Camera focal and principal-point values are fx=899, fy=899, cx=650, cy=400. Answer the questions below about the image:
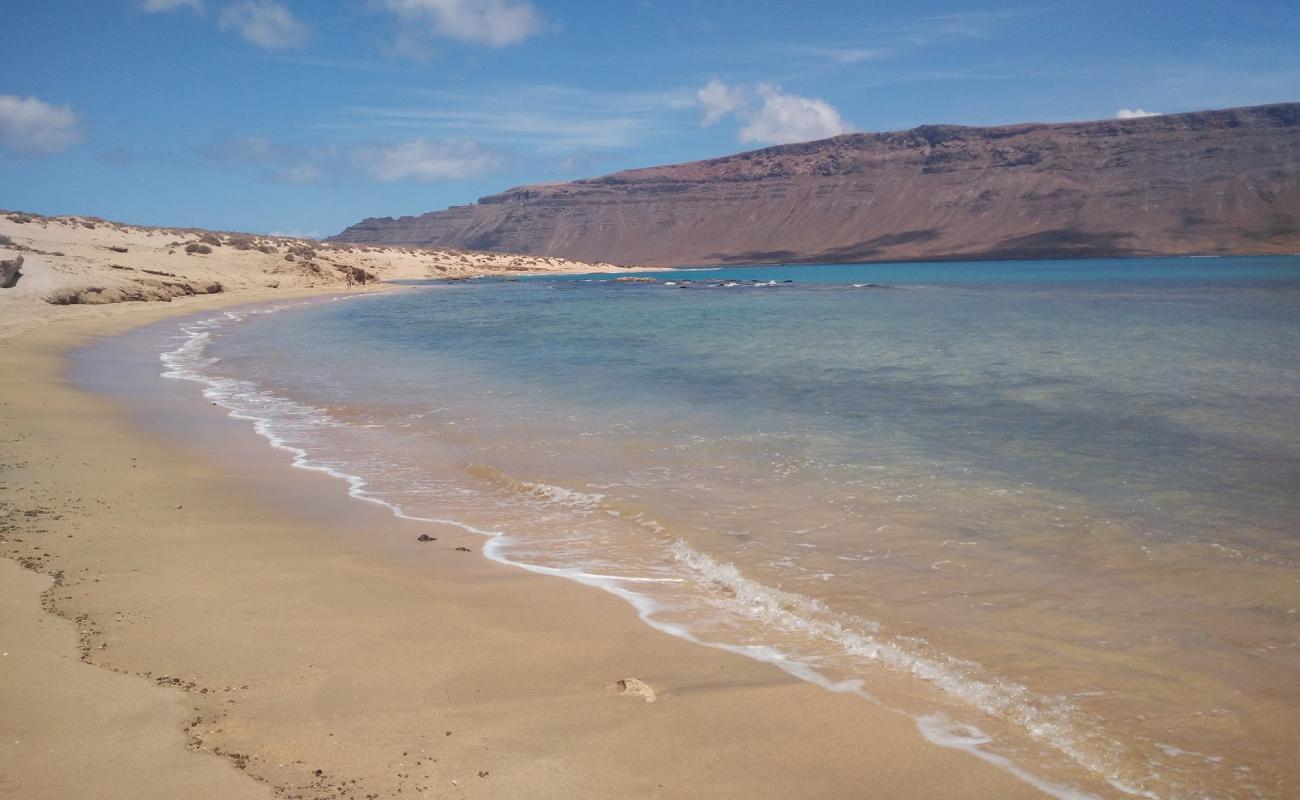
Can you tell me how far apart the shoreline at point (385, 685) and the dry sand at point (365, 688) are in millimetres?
12

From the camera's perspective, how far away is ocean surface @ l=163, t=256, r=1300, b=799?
12.4 ft

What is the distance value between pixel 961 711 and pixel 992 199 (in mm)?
171639

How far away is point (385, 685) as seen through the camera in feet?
12.0

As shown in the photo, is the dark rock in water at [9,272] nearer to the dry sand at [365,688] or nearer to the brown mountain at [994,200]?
the dry sand at [365,688]

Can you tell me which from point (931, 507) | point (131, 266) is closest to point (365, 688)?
point (931, 507)

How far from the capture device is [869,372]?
Result: 15.1m

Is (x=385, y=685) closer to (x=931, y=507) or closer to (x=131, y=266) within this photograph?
(x=931, y=507)

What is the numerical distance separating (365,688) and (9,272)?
25767 mm

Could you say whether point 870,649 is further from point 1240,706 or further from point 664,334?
point 664,334

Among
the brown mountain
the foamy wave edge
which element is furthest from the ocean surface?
the brown mountain

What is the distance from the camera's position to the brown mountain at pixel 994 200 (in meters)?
134

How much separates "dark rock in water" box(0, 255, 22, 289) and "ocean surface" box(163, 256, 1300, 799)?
926 centimetres

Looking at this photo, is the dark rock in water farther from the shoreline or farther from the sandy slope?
the shoreline

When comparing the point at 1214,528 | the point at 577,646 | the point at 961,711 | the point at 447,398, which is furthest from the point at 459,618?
the point at 447,398
